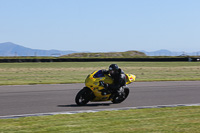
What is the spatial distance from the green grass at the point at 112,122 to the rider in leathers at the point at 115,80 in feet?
7.33

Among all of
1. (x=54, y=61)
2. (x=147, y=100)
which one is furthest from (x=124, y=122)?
(x=54, y=61)

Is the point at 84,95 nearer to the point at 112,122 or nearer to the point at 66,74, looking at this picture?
the point at 112,122

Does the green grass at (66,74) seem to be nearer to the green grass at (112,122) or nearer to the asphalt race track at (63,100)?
the asphalt race track at (63,100)

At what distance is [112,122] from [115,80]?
165 inches

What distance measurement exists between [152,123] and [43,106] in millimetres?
4397

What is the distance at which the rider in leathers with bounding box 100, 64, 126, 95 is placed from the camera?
492 inches

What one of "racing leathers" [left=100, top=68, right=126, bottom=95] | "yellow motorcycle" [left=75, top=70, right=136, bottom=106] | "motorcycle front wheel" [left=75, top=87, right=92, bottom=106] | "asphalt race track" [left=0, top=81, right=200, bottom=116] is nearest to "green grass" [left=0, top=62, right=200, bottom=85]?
"asphalt race track" [left=0, top=81, right=200, bottom=116]

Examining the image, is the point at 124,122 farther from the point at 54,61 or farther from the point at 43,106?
the point at 54,61

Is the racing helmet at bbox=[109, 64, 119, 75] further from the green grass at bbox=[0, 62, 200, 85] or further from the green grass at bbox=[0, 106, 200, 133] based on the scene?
the green grass at bbox=[0, 62, 200, 85]

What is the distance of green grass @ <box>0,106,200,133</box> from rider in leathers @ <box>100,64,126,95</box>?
223cm

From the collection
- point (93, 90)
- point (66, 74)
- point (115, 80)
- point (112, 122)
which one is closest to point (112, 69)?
point (115, 80)

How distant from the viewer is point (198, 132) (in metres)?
7.50

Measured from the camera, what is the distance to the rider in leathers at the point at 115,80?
1249 centimetres

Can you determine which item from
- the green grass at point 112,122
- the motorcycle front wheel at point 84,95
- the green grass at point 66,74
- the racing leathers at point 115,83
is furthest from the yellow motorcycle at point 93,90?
the green grass at point 66,74
